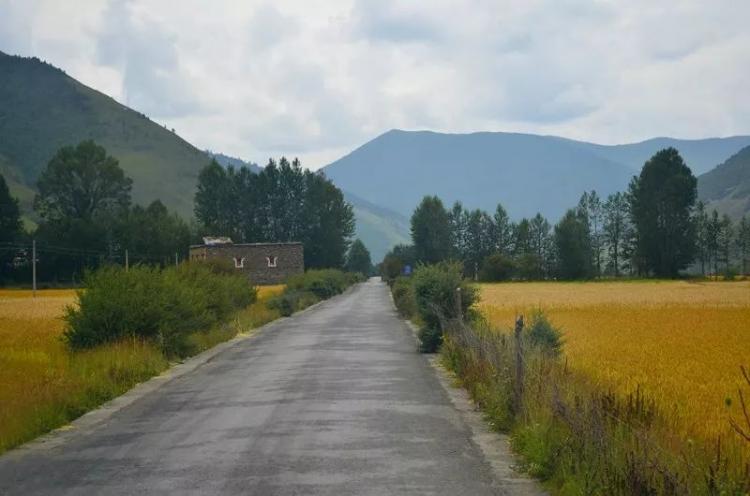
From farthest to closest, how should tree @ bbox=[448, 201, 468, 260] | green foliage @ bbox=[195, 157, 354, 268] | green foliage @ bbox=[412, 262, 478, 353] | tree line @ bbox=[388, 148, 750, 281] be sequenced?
tree @ bbox=[448, 201, 468, 260] → green foliage @ bbox=[195, 157, 354, 268] → tree line @ bbox=[388, 148, 750, 281] → green foliage @ bbox=[412, 262, 478, 353]

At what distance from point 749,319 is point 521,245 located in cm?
11924

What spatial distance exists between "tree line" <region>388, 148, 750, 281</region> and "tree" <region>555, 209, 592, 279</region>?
0.14 meters

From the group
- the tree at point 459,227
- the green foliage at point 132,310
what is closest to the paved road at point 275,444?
the green foliage at point 132,310

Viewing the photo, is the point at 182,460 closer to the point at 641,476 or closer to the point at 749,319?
the point at 641,476

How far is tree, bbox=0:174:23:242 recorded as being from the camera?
9906 centimetres

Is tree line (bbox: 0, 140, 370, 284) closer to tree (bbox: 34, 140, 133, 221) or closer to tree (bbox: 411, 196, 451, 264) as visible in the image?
tree (bbox: 34, 140, 133, 221)

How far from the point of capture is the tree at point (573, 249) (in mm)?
122438

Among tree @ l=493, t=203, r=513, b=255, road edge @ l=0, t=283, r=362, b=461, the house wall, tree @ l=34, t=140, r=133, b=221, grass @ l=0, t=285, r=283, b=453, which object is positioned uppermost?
tree @ l=34, t=140, r=133, b=221

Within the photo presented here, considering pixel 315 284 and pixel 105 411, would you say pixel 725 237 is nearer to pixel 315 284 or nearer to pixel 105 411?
pixel 315 284

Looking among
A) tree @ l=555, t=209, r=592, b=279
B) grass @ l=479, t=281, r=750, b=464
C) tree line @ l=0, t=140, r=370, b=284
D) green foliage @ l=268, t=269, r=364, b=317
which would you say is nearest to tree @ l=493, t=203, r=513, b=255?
tree @ l=555, t=209, r=592, b=279

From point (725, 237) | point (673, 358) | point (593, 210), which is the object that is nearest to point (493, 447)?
point (673, 358)

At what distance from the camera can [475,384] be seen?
567 inches

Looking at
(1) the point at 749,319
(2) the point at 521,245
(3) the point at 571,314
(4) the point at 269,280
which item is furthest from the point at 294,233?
(1) the point at 749,319

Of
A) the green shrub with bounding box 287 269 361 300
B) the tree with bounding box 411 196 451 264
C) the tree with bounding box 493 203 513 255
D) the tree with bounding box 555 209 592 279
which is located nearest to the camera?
the green shrub with bounding box 287 269 361 300
